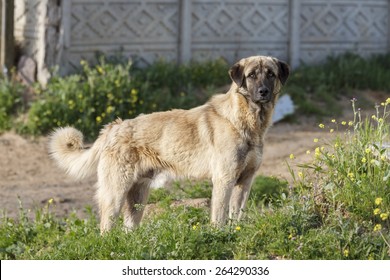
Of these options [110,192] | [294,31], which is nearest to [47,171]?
[110,192]

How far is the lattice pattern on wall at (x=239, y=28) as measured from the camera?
1430 cm

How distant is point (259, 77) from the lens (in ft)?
22.8

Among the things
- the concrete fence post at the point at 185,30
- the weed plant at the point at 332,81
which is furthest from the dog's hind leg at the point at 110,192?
the concrete fence post at the point at 185,30

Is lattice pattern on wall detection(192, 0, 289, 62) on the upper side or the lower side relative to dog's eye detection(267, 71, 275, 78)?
lower

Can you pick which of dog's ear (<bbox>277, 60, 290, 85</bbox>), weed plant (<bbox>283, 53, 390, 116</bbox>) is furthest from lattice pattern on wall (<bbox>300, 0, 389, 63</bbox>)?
dog's ear (<bbox>277, 60, 290, 85</bbox>)

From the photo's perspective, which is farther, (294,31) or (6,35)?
(294,31)

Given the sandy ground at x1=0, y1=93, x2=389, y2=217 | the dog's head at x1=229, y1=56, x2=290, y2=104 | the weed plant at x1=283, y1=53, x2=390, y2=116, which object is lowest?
the sandy ground at x1=0, y1=93, x2=389, y2=217

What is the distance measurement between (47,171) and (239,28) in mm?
5204

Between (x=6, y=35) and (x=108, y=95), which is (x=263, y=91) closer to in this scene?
(x=108, y=95)

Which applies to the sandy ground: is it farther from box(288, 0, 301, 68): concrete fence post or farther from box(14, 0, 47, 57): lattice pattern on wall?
box(288, 0, 301, 68): concrete fence post

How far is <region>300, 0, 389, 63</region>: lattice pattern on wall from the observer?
15.5 meters

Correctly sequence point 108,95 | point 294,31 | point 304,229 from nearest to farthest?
1. point 304,229
2. point 108,95
3. point 294,31

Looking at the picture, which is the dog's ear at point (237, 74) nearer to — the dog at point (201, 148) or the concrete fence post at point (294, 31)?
the dog at point (201, 148)

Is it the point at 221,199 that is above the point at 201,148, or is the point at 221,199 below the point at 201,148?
below
